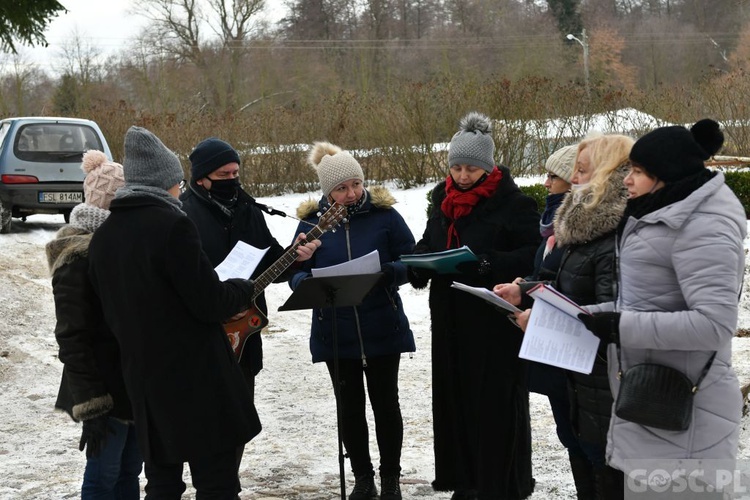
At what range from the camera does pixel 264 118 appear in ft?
59.0

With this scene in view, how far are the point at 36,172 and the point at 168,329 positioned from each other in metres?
10.6

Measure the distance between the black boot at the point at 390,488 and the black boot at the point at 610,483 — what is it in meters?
1.49

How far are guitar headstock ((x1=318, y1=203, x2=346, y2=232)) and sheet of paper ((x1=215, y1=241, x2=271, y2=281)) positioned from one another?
0.42 meters

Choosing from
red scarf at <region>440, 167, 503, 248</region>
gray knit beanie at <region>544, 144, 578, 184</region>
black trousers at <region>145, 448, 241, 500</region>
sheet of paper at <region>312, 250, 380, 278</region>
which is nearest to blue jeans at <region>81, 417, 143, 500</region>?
black trousers at <region>145, 448, 241, 500</region>

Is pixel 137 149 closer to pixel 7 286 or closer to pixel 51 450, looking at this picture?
pixel 51 450

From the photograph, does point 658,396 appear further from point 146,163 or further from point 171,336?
point 146,163

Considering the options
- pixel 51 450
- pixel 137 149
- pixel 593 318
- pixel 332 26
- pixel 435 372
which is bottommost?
pixel 51 450

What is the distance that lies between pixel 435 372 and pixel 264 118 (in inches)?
543

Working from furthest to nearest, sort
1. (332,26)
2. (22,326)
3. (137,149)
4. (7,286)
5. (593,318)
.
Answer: (332,26), (7,286), (22,326), (137,149), (593,318)

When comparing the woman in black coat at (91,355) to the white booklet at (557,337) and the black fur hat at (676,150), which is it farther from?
the black fur hat at (676,150)

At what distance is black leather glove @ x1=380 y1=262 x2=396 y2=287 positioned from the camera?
4777 mm

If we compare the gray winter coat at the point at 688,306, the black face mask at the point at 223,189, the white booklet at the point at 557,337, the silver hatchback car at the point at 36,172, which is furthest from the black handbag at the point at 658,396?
the silver hatchback car at the point at 36,172

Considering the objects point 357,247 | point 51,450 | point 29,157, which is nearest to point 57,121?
point 29,157

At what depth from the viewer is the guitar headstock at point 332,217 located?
463 cm
